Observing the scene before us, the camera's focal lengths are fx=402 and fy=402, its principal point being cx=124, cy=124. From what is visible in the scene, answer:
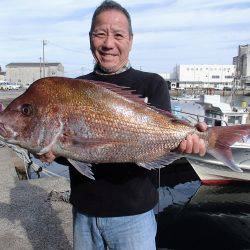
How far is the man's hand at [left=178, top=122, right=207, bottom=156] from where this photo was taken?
2.54m

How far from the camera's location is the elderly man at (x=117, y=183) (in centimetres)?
264

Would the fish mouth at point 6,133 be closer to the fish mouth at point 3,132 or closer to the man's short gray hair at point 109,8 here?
the fish mouth at point 3,132

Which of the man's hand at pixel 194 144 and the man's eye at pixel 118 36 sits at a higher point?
the man's eye at pixel 118 36

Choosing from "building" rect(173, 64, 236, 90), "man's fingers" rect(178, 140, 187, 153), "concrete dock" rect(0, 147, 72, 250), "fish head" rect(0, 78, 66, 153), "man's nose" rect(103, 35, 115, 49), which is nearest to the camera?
"fish head" rect(0, 78, 66, 153)

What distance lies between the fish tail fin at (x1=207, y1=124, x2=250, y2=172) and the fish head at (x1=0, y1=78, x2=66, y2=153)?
977 mm

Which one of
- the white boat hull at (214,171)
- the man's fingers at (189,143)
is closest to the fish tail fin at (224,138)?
the man's fingers at (189,143)

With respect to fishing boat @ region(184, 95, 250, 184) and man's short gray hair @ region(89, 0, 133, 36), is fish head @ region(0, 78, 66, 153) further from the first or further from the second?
fishing boat @ region(184, 95, 250, 184)

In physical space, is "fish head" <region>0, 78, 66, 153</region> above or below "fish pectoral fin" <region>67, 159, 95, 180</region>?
above

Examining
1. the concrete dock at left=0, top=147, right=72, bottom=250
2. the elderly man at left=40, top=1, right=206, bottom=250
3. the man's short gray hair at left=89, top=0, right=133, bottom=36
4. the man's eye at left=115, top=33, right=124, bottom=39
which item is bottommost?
the concrete dock at left=0, top=147, right=72, bottom=250

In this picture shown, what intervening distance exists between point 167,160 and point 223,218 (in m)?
9.77

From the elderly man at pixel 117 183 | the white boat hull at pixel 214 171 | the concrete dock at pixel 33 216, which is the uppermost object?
the elderly man at pixel 117 183

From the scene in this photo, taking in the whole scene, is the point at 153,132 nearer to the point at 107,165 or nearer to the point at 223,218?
the point at 107,165

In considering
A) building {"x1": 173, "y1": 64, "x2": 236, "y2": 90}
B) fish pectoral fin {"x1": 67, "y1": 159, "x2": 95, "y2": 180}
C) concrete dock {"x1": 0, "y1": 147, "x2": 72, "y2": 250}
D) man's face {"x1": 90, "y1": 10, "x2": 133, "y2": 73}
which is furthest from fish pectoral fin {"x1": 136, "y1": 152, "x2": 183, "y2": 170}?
building {"x1": 173, "y1": 64, "x2": 236, "y2": 90}

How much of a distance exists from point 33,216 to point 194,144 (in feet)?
15.1
